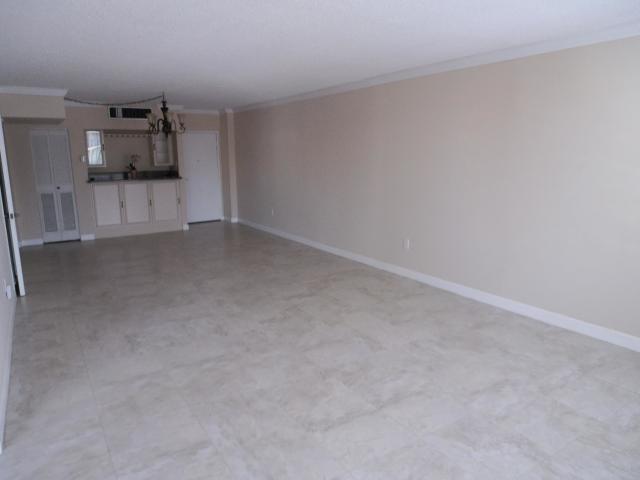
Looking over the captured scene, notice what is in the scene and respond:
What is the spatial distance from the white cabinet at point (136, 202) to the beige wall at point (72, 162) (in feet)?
1.89

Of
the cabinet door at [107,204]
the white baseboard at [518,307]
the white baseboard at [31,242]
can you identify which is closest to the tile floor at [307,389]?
the white baseboard at [518,307]

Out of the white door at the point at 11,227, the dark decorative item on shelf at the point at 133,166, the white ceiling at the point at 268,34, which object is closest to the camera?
the white ceiling at the point at 268,34

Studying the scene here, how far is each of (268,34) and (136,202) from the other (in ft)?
18.6

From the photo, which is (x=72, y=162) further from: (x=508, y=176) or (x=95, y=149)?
(x=508, y=176)

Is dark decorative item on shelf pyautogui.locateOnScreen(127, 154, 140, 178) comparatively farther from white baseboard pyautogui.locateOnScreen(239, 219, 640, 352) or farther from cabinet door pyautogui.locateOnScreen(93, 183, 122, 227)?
white baseboard pyautogui.locateOnScreen(239, 219, 640, 352)

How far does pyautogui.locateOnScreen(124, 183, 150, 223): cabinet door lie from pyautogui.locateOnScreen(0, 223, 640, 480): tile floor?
11.1 ft

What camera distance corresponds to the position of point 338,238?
638 centimetres

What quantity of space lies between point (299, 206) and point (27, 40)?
431cm

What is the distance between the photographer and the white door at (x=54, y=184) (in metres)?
7.26

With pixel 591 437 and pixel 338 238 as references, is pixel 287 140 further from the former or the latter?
pixel 591 437

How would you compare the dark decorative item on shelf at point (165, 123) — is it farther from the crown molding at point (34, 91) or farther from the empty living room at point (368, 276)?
the crown molding at point (34, 91)

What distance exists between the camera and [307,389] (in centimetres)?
285

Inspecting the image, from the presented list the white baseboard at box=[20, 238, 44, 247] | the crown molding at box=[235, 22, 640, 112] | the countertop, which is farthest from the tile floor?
the countertop

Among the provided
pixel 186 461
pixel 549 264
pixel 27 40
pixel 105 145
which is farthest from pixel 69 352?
pixel 105 145
